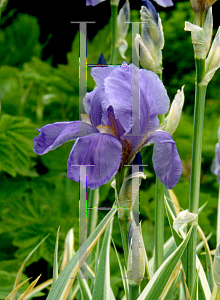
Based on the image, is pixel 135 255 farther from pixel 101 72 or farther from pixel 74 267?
pixel 101 72

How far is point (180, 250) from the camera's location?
52 cm

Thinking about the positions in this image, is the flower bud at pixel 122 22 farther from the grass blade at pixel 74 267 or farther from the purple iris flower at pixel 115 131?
the grass blade at pixel 74 267

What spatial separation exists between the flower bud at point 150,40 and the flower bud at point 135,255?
0.88ft

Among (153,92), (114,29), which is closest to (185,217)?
(153,92)

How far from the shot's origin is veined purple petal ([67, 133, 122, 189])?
48cm

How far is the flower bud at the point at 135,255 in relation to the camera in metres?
0.52

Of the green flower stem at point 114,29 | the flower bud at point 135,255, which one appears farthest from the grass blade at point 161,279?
the green flower stem at point 114,29

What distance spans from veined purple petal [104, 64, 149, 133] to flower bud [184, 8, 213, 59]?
12 cm

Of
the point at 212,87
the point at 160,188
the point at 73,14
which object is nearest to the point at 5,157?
the point at 160,188

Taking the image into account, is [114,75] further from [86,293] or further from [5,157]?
[5,157]

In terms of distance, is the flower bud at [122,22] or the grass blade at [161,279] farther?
the flower bud at [122,22]

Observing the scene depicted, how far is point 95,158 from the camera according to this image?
48 centimetres

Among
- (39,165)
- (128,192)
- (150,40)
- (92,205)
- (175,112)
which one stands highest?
(150,40)

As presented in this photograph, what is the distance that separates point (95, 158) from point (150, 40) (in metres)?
0.24
